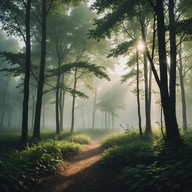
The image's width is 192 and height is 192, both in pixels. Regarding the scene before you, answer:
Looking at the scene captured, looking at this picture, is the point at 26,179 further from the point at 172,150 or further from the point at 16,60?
the point at 16,60

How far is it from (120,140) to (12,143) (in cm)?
752

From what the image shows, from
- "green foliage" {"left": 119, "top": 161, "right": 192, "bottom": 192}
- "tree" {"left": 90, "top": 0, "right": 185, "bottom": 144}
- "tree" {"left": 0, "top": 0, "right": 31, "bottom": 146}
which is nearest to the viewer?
"green foliage" {"left": 119, "top": 161, "right": 192, "bottom": 192}

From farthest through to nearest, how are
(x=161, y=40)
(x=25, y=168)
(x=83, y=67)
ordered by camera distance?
(x=83, y=67) → (x=161, y=40) → (x=25, y=168)

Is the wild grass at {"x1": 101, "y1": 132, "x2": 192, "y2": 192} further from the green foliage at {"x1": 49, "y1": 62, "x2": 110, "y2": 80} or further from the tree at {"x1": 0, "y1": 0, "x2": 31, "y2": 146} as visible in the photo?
the green foliage at {"x1": 49, "y1": 62, "x2": 110, "y2": 80}

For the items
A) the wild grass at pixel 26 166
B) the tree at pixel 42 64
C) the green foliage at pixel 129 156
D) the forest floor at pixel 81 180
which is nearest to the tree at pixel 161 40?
the green foliage at pixel 129 156

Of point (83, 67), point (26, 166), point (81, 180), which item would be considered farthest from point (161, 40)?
point (83, 67)

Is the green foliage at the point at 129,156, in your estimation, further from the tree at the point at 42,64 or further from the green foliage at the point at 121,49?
the tree at the point at 42,64

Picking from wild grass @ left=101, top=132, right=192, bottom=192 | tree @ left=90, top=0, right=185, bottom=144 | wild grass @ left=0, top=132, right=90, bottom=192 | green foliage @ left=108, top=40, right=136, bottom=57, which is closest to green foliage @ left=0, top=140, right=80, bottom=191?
wild grass @ left=0, top=132, right=90, bottom=192

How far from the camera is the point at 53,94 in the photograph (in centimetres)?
3822

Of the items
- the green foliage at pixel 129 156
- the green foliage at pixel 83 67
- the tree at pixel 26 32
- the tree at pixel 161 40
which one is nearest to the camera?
the green foliage at pixel 129 156

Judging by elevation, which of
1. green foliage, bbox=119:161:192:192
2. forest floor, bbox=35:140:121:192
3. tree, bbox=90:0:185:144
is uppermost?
tree, bbox=90:0:185:144

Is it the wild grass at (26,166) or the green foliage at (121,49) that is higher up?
the green foliage at (121,49)

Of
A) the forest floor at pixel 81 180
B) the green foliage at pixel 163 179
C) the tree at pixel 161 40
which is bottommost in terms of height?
the forest floor at pixel 81 180

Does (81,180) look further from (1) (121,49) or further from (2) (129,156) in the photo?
(1) (121,49)
